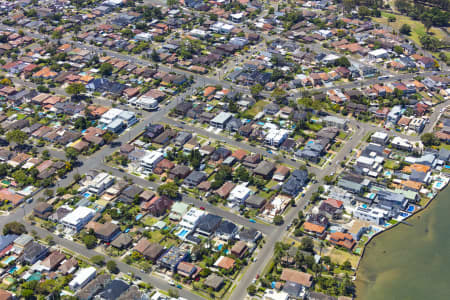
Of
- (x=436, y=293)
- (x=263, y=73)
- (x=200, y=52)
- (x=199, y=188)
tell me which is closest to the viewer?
(x=436, y=293)

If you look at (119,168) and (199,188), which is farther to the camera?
(119,168)

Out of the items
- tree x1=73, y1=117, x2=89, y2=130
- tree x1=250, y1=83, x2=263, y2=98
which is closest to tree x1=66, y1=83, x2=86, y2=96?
tree x1=73, y1=117, x2=89, y2=130

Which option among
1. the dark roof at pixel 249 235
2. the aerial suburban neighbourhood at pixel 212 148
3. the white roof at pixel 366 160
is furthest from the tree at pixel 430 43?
the dark roof at pixel 249 235

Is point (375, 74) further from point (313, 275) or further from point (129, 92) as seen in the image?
point (313, 275)

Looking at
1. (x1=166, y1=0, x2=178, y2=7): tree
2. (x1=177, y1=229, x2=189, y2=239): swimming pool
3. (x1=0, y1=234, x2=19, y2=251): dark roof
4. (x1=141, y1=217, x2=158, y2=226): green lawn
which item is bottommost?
(x1=141, y1=217, x2=158, y2=226): green lawn

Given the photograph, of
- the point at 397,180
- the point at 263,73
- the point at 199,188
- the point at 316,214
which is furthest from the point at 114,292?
the point at 263,73

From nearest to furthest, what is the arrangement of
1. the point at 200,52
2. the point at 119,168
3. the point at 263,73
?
the point at 119,168
the point at 263,73
the point at 200,52

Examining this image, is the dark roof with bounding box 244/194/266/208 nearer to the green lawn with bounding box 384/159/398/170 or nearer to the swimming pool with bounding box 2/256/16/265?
the green lawn with bounding box 384/159/398/170
